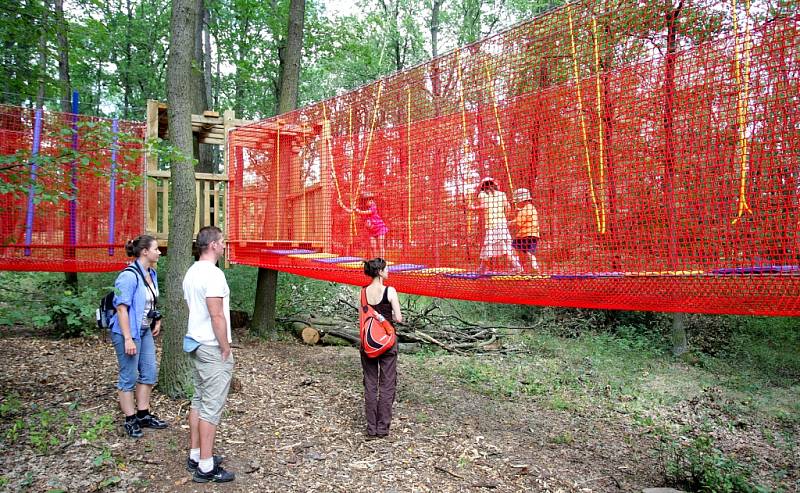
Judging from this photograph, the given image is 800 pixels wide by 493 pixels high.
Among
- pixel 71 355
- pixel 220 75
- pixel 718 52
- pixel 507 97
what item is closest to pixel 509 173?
pixel 507 97

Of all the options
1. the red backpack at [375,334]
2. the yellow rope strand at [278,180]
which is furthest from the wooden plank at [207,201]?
the red backpack at [375,334]

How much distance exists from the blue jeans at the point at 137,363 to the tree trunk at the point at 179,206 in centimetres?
75

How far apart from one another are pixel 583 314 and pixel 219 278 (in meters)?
10.0

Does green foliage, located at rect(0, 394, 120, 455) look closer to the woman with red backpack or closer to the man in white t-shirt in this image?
the man in white t-shirt

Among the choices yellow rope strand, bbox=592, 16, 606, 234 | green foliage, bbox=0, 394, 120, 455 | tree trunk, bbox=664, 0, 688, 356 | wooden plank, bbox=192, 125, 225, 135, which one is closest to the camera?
tree trunk, bbox=664, 0, 688, 356

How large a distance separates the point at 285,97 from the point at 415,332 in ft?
14.3

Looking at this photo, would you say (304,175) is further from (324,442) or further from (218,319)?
(218,319)

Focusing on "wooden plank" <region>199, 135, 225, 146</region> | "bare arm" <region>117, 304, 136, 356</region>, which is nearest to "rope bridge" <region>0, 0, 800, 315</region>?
"bare arm" <region>117, 304, 136, 356</region>

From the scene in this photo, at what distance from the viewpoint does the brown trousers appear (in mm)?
4117

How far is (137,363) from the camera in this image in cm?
380

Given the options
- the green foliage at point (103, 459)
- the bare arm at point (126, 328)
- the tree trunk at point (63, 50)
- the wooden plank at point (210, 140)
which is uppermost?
the tree trunk at point (63, 50)

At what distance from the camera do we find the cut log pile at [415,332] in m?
8.11

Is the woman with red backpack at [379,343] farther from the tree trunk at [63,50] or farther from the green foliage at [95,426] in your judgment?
the tree trunk at [63,50]

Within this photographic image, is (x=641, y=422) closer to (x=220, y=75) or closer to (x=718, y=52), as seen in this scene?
(x=718, y=52)
